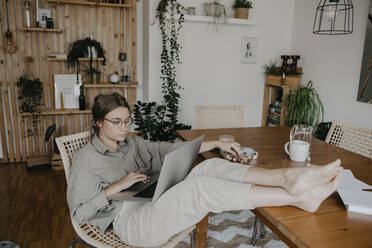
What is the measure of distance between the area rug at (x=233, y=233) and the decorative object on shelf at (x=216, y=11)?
245 centimetres

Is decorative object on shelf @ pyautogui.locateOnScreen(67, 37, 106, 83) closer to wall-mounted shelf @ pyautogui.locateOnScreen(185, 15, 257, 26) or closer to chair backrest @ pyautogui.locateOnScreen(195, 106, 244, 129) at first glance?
wall-mounted shelf @ pyautogui.locateOnScreen(185, 15, 257, 26)

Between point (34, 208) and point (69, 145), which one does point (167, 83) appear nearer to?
point (34, 208)

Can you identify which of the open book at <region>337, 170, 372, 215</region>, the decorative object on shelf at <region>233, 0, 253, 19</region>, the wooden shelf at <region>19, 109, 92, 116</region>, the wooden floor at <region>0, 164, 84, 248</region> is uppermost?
the decorative object on shelf at <region>233, 0, 253, 19</region>

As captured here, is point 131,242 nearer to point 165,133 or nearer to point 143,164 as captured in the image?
point 143,164

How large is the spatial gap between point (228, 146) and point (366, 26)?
7.93 ft

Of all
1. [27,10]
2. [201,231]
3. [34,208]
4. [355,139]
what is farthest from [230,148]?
[27,10]

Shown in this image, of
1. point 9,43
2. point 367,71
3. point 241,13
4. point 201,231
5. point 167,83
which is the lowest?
point 201,231

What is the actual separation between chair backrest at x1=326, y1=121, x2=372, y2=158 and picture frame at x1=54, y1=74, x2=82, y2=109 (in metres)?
2.90

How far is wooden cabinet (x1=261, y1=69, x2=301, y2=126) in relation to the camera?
385 centimetres

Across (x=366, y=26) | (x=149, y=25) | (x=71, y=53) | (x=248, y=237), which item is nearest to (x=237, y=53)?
(x=149, y=25)

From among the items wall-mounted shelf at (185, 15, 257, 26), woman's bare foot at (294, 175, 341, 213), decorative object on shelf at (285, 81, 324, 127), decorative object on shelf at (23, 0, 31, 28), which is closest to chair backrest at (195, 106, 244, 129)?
decorative object on shelf at (285, 81, 324, 127)

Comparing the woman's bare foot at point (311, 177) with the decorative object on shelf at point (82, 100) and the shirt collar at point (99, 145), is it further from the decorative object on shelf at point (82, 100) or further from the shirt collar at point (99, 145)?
the decorative object on shelf at point (82, 100)

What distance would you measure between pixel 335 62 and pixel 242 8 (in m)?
1.32

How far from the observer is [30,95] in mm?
3504
